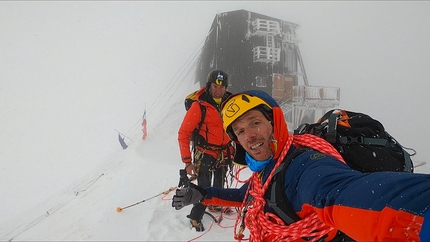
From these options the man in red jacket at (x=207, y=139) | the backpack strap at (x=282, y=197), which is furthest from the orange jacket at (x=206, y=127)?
the backpack strap at (x=282, y=197)

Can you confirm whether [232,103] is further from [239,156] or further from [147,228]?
[147,228]

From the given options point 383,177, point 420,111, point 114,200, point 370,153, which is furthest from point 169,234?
point 420,111

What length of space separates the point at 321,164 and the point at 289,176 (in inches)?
10.0

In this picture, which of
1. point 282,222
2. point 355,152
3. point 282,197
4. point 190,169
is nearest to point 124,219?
point 190,169

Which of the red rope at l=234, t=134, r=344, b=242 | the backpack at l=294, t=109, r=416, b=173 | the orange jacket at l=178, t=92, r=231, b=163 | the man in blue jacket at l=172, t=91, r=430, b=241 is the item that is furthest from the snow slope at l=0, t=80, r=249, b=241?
the backpack at l=294, t=109, r=416, b=173

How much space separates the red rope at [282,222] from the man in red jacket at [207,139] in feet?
8.77

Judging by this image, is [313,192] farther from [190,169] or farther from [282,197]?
[190,169]

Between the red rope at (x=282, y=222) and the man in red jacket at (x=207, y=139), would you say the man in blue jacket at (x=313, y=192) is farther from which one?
the man in red jacket at (x=207, y=139)

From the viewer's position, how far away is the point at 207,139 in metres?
4.87

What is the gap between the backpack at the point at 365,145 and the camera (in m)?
1.78

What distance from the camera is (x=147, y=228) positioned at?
4.95m

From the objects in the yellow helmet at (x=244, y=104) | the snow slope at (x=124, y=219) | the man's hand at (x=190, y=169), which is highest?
the yellow helmet at (x=244, y=104)

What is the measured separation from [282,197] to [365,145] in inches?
31.9

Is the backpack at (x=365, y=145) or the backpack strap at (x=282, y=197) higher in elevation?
the backpack at (x=365, y=145)
